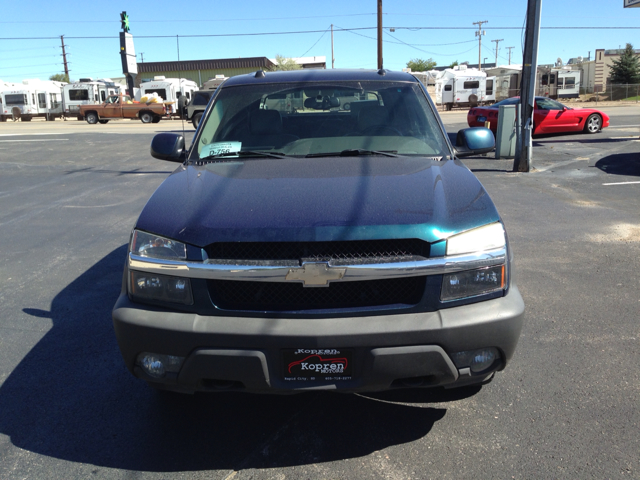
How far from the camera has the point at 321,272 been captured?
2.32m

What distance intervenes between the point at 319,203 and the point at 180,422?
1.39 meters

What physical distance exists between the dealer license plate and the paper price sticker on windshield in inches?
67.0

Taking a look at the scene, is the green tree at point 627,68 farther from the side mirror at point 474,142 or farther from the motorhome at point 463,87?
the side mirror at point 474,142

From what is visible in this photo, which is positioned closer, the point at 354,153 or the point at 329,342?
the point at 329,342

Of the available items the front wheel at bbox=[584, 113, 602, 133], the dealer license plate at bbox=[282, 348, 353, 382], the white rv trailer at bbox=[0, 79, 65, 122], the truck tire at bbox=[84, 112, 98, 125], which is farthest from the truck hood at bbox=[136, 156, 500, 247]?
the white rv trailer at bbox=[0, 79, 65, 122]

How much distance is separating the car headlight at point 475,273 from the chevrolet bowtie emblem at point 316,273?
18.6 inches

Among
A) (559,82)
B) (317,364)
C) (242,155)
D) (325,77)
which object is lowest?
(317,364)

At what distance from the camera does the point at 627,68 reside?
53.3 m

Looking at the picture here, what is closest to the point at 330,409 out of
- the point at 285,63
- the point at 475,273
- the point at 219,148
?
the point at 475,273

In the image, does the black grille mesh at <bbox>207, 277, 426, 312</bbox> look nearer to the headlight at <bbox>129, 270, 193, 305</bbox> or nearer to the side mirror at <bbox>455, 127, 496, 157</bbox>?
the headlight at <bbox>129, 270, 193, 305</bbox>

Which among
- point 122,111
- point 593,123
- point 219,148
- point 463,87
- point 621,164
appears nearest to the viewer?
point 219,148

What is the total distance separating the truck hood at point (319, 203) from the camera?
2371 millimetres

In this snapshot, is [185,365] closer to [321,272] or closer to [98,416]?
[321,272]

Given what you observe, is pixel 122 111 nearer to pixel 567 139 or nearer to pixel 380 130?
pixel 567 139
